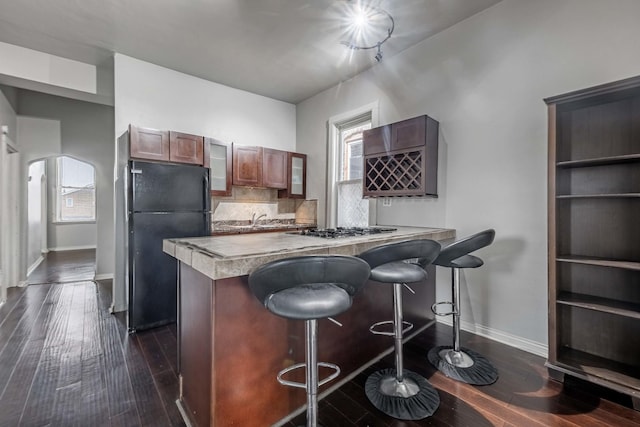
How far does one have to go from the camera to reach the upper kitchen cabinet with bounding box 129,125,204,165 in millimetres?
3141

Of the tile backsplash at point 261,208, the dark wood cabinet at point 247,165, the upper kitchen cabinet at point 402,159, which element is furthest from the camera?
the tile backsplash at point 261,208

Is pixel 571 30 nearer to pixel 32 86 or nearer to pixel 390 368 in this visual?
pixel 390 368

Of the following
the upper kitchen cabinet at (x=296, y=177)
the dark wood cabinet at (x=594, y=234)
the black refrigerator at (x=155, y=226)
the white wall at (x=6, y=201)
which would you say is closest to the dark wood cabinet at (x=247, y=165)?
the upper kitchen cabinet at (x=296, y=177)

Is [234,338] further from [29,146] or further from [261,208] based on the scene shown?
[29,146]

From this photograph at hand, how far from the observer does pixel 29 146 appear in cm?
437

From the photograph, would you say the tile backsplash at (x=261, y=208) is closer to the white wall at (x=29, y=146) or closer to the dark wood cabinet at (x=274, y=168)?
the dark wood cabinet at (x=274, y=168)

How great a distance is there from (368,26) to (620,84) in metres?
2.02

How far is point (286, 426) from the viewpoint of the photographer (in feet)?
4.98

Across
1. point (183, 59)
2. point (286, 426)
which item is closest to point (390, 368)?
point (286, 426)

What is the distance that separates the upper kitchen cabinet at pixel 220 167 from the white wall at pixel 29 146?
2.95 m

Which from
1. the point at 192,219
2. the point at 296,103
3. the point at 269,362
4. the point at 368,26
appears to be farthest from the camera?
the point at 296,103

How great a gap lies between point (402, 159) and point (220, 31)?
7.48ft

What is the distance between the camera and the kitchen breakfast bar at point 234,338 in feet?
4.23

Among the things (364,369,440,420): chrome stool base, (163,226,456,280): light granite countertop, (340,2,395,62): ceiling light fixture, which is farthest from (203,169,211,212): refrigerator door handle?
(364,369,440,420): chrome stool base
